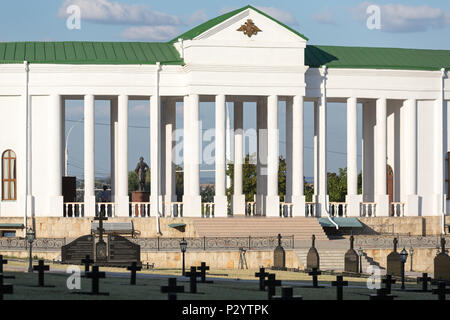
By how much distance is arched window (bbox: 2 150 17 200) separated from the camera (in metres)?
66.2

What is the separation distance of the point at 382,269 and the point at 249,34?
54.5 feet

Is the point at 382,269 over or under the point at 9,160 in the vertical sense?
under

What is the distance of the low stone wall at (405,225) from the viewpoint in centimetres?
6794

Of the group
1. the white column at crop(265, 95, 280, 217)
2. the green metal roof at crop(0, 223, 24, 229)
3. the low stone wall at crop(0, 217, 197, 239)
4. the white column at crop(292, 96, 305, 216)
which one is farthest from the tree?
the green metal roof at crop(0, 223, 24, 229)

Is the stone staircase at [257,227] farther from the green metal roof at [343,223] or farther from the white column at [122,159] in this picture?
the white column at [122,159]

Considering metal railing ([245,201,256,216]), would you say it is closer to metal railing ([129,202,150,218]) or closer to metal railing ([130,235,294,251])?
metal railing ([129,202,150,218])

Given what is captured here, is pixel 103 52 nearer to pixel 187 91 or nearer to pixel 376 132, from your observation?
pixel 187 91

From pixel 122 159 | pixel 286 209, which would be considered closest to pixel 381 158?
pixel 286 209

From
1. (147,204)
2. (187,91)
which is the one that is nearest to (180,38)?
(187,91)

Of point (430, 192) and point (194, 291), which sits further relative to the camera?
point (430, 192)

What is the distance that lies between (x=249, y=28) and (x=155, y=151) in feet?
27.9

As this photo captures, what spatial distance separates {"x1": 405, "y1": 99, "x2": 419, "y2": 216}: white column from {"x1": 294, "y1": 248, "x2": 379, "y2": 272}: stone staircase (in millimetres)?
12674

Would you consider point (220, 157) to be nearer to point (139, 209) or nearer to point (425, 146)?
point (139, 209)

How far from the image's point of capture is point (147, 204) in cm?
6662
